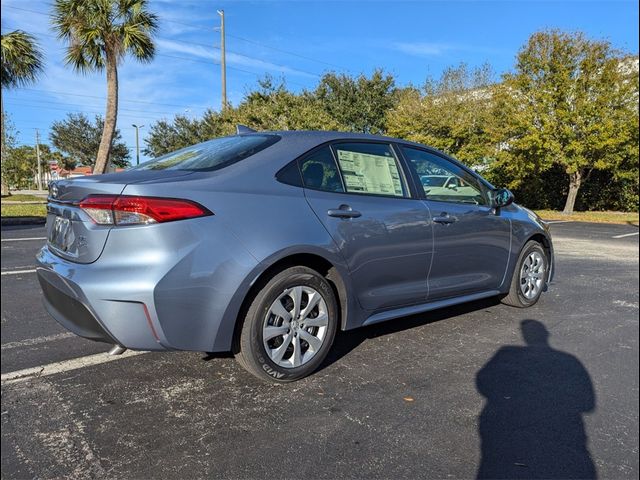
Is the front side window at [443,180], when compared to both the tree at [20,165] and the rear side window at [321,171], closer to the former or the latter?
the rear side window at [321,171]

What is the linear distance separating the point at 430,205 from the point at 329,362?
56.9 inches

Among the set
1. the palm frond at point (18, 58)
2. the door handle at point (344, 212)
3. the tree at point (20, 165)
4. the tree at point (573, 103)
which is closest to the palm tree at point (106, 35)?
the palm frond at point (18, 58)

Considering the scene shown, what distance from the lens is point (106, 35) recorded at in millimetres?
16375

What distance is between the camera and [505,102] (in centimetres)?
1881

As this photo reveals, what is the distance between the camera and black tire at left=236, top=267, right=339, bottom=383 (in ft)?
9.35

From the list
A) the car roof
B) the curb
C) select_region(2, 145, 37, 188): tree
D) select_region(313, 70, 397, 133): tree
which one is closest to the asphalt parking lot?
the car roof

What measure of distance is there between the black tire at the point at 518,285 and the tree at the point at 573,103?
14.1 m

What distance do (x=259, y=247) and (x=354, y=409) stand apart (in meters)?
1.07

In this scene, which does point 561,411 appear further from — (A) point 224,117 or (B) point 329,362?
→ (A) point 224,117

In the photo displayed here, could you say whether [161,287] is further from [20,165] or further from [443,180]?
[20,165]

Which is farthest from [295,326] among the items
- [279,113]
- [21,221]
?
[279,113]

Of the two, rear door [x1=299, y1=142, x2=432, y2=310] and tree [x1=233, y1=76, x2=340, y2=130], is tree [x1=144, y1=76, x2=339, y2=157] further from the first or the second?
rear door [x1=299, y1=142, x2=432, y2=310]

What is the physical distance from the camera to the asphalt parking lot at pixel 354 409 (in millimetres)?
2258

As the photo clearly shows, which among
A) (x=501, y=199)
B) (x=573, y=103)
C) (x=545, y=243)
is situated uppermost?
(x=573, y=103)
